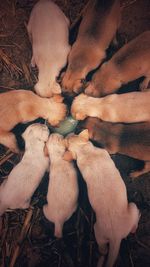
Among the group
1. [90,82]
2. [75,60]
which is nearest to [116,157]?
[90,82]

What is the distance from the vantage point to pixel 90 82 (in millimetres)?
4973

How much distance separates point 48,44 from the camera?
187 inches

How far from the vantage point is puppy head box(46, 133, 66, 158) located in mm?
4645

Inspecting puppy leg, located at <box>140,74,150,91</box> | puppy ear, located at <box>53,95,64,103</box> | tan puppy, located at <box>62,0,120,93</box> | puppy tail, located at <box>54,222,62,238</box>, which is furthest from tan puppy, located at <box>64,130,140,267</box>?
puppy leg, located at <box>140,74,150,91</box>

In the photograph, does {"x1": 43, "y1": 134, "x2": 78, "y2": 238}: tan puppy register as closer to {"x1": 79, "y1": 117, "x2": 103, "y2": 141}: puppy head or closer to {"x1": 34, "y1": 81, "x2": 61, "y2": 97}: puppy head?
{"x1": 79, "y1": 117, "x2": 103, "y2": 141}: puppy head

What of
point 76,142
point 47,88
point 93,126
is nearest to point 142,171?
point 93,126

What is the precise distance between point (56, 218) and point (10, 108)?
174 centimetres

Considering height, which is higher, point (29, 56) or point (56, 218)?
point (29, 56)

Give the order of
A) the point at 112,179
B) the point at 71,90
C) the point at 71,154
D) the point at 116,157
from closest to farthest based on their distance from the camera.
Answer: the point at 112,179 < the point at 71,154 < the point at 71,90 < the point at 116,157

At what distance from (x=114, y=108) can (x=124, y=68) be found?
1.98 feet

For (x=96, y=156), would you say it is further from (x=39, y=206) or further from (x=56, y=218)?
(x=39, y=206)

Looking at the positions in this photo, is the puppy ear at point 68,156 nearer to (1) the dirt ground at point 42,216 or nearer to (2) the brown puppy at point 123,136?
(2) the brown puppy at point 123,136

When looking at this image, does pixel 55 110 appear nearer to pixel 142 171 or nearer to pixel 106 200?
pixel 106 200

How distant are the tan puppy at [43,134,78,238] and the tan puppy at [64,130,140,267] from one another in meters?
0.16
